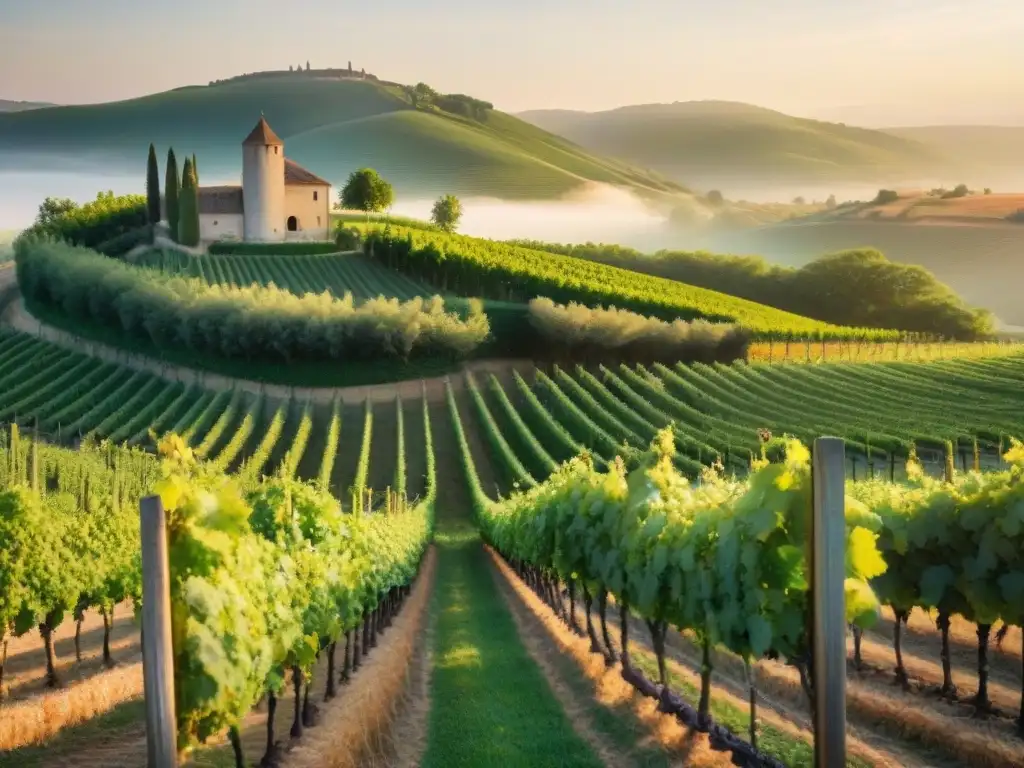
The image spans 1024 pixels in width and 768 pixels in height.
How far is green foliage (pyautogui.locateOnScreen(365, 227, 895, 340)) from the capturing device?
5409cm

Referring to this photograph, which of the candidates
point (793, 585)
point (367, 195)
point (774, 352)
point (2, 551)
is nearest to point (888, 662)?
point (793, 585)

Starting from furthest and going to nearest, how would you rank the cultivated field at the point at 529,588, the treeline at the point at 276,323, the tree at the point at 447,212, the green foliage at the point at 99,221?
1. the tree at the point at 447,212
2. the green foliage at the point at 99,221
3. the treeline at the point at 276,323
4. the cultivated field at the point at 529,588

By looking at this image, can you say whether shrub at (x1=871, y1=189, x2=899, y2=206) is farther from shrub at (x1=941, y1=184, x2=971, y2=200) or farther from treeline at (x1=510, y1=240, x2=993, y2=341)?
treeline at (x1=510, y1=240, x2=993, y2=341)

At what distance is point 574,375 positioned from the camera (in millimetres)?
48281

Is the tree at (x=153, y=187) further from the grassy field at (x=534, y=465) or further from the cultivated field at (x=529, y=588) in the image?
the cultivated field at (x=529, y=588)

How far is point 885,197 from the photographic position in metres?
107

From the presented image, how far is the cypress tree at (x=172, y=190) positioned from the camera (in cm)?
7069

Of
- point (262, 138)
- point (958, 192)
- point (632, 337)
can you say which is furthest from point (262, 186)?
point (958, 192)

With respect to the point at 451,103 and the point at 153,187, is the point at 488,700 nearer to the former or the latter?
the point at 153,187

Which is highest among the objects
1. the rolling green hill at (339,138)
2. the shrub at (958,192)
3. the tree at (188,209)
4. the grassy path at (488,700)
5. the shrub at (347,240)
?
the rolling green hill at (339,138)

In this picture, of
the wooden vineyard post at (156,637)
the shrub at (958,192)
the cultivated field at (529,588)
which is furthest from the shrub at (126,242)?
the wooden vineyard post at (156,637)

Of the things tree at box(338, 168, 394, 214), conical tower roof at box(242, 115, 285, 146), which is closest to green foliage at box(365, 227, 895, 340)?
conical tower roof at box(242, 115, 285, 146)

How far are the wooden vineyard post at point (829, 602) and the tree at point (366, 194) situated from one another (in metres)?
90.4

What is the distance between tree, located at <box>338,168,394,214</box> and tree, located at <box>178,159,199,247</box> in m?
25.1
